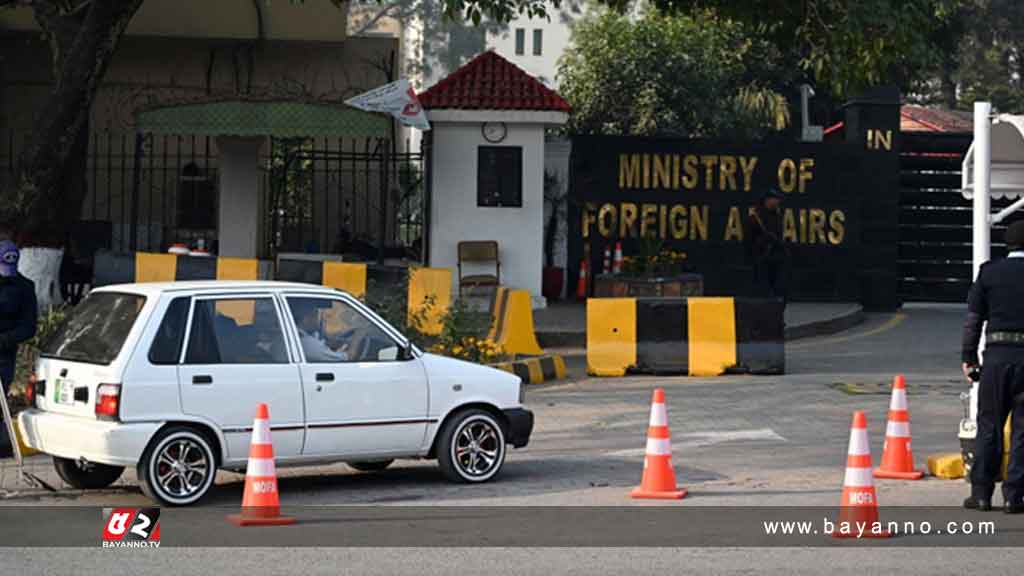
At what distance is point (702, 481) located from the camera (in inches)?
482

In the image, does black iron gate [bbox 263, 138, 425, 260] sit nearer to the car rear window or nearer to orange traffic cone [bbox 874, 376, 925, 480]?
the car rear window

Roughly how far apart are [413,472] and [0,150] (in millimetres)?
19031

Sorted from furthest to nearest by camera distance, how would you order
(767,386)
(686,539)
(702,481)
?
(767,386) → (702,481) → (686,539)

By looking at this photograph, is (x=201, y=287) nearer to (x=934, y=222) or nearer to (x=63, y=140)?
(x=63, y=140)

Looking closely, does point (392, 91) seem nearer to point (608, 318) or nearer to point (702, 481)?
point (608, 318)

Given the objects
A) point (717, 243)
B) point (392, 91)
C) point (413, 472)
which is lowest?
point (413, 472)

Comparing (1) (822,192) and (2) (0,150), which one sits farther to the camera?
(2) (0,150)

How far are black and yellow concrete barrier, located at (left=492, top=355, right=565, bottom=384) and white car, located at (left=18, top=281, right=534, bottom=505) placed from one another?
6016mm

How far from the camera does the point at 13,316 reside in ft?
41.5

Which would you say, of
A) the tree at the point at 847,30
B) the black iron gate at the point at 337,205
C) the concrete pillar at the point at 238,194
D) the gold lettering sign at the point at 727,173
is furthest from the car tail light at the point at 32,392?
the gold lettering sign at the point at 727,173

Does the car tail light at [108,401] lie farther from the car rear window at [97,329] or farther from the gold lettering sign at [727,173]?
the gold lettering sign at [727,173]

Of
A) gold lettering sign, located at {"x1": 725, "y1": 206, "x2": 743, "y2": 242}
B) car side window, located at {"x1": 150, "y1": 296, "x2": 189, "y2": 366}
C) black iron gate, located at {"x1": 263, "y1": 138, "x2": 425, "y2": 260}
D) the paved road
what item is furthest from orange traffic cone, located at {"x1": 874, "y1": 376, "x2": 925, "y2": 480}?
gold lettering sign, located at {"x1": 725, "y1": 206, "x2": 743, "y2": 242}

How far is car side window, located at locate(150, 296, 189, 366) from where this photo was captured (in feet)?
35.7

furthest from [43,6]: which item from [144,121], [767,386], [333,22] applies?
[333,22]
